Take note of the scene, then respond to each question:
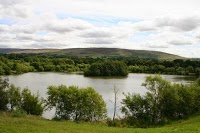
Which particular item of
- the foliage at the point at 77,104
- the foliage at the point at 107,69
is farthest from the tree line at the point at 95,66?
the foliage at the point at 77,104

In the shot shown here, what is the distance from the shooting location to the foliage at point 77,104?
47031mm

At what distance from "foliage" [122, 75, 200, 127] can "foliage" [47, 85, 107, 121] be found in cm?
425

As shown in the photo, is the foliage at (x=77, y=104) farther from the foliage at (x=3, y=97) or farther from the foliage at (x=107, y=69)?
the foliage at (x=107, y=69)

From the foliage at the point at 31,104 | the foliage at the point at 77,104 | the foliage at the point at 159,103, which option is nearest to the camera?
the foliage at the point at 77,104

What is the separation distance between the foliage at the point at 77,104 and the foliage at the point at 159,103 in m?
4.25

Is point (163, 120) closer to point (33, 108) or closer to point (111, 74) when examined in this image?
point (33, 108)

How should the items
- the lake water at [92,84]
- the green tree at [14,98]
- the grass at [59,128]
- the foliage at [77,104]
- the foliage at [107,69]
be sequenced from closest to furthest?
the grass at [59,128] < the foliage at [77,104] < the green tree at [14,98] < the lake water at [92,84] < the foliage at [107,69]

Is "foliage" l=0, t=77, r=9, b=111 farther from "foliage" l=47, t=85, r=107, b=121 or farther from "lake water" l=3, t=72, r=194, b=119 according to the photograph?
"foliage" l=47, t=85, r=107, b=121

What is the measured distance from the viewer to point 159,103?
49.4 metres

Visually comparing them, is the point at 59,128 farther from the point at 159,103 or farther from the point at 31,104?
the point at 159,103

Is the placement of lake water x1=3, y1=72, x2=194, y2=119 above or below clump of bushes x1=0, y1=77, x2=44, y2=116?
below

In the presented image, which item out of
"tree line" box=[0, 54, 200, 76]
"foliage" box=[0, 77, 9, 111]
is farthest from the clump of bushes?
"tree line" box=[0, 54, 200, 76]

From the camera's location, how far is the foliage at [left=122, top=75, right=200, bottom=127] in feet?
157

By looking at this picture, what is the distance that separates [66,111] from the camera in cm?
4744
